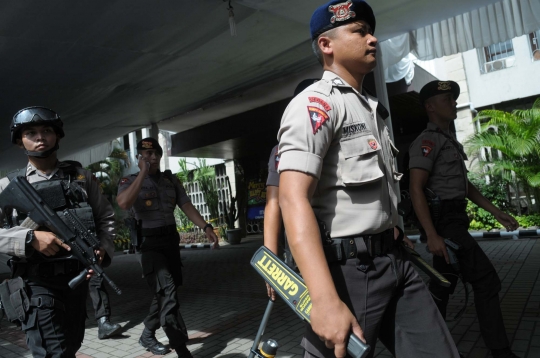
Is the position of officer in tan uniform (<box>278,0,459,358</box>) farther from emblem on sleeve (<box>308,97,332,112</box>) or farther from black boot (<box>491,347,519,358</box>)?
black boot (<box>491,347,519,358</box>)

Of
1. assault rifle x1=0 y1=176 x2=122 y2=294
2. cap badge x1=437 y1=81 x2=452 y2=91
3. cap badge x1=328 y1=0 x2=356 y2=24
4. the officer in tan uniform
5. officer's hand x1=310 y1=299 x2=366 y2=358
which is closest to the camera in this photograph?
officer's hand x1=310 y1=299 x2=366 y2=358

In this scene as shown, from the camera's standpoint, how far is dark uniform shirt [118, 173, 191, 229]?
4.10 m

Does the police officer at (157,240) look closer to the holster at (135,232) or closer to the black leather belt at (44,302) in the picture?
the holster at (135,232)

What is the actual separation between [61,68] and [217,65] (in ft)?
6.35

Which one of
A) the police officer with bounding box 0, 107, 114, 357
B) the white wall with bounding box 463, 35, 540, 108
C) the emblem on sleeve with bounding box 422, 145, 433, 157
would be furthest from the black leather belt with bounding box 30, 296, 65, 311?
the white wall with bounding box 463, 35, 540, 108

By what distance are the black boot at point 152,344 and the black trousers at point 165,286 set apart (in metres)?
0.07

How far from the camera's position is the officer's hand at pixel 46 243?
248 centimetres

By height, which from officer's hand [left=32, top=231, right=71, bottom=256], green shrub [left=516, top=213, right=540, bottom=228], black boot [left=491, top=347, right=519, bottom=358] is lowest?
green shrub [left=516, top=213, right=540, bottom=228]

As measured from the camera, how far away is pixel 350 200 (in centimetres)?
Result: 156

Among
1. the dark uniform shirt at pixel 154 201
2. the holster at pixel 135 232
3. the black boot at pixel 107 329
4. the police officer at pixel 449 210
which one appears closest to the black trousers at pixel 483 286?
the police officer at pixel 449 210

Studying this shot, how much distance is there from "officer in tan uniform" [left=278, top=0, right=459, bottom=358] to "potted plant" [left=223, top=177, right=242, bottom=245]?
1253 cm

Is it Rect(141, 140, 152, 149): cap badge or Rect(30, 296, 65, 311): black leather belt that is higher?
Rect(141, 140, 152, 149): cap badge

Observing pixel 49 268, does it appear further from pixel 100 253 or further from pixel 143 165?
pixel 143 165

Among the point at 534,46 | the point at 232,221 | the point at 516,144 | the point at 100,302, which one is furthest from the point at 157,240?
the point at 534,46
